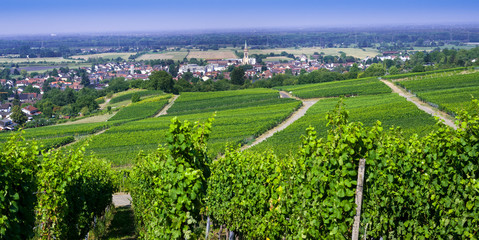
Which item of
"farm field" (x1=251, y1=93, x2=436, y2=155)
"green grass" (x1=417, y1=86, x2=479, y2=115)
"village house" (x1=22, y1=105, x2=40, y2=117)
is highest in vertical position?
"green grass" (x1=417, y1=86, x2=479, y2=115)

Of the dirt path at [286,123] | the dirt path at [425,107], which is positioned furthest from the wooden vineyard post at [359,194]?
the dirt path at [286,123]

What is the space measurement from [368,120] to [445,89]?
2010cm

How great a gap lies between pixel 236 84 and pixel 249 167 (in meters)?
88.9

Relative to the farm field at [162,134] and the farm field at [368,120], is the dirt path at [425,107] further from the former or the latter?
the farm field at [162,134]

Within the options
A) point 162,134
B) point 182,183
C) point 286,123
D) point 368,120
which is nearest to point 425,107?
point 368,120

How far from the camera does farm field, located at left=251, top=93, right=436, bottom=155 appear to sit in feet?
95.9

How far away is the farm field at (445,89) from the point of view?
3983 cm

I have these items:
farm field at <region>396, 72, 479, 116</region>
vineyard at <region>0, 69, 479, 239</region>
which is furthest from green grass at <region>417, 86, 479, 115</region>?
vineyard at <region>0, 69, 479, 239</region>

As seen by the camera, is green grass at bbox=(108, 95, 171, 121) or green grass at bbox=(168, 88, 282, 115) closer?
green grass at bbox=(108, 95, 171, 121)

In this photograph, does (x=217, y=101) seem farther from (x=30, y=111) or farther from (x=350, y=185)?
(x=350, y=185)

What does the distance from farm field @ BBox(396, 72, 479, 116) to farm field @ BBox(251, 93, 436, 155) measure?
11.0ft

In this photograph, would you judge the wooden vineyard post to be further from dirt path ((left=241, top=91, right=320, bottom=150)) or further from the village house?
the village house

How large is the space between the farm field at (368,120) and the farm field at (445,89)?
3.36 metres

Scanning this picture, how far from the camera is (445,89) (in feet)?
162
